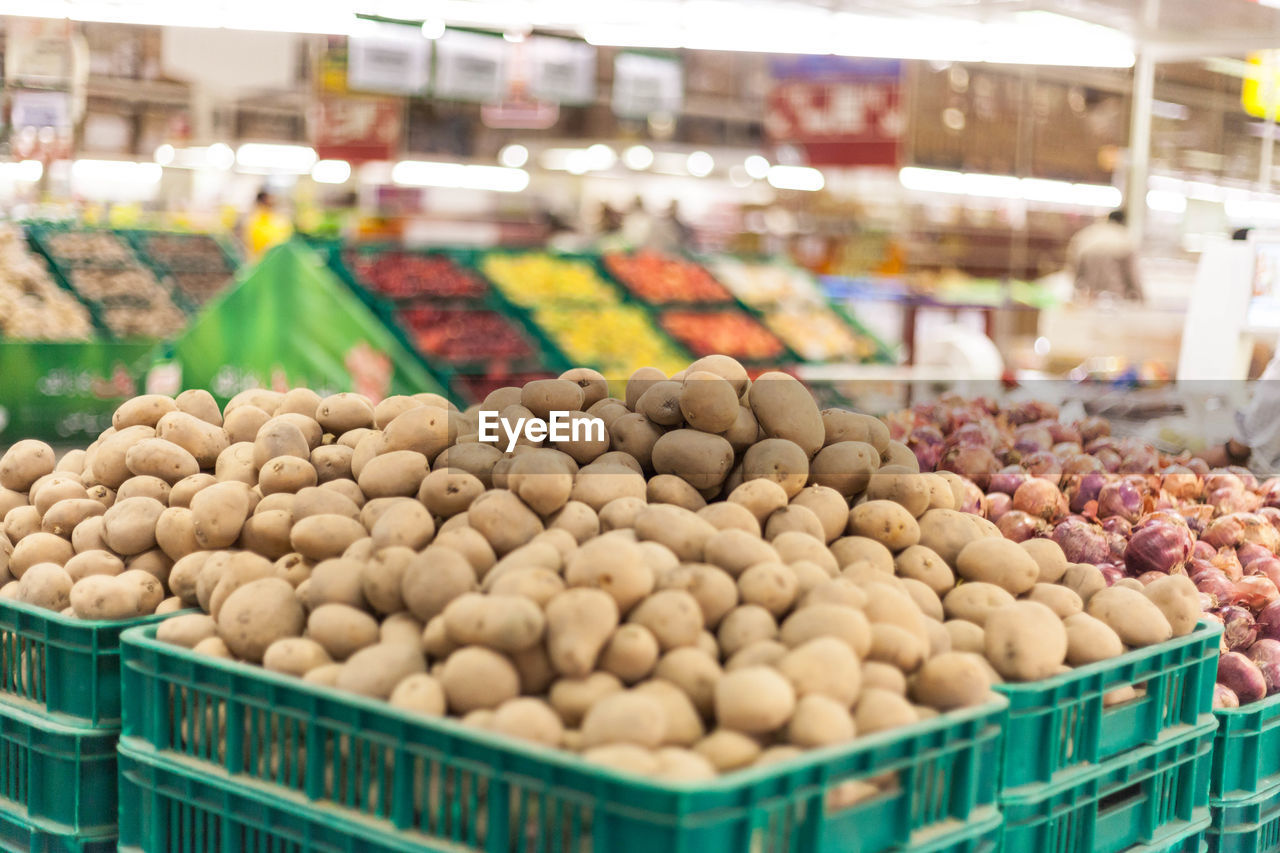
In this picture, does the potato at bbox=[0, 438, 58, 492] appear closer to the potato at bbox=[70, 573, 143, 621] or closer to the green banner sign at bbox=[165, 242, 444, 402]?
the potato at bbox=[70, 573, 143, 621]

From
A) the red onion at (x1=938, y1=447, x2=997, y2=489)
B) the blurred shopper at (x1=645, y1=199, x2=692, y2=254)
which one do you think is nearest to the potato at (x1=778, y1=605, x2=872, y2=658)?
the red onion at (x1=938, y1=447, x2=997, y2=489)

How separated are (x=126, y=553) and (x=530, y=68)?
808cm

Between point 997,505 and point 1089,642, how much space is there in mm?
904

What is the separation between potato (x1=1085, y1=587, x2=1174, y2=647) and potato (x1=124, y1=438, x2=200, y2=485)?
1.64 meters

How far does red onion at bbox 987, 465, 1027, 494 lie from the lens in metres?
2.92

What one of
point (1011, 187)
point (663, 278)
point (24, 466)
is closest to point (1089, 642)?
point (24, 466)

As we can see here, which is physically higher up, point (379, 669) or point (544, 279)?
point (544, 279)

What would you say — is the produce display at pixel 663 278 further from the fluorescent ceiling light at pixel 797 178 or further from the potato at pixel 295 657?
the fluorescent ceiling light at pixel 797 178

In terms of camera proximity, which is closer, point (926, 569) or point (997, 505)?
point (926, 569)

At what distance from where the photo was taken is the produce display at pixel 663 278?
8820mm

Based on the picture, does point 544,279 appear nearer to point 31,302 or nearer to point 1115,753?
point 31,302

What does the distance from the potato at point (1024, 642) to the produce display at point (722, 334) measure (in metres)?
6.38

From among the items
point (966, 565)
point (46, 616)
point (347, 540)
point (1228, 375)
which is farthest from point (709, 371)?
point (1228, 375)

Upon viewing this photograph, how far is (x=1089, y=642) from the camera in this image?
1936 mm
